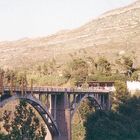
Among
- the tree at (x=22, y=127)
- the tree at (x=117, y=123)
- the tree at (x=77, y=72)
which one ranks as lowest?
the tree at (x=117, y=123)

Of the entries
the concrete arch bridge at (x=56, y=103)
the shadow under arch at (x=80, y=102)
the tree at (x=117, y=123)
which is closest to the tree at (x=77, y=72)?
the tree at (x=117, y=123)

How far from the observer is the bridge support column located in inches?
3041

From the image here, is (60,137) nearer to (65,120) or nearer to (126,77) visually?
(65,120)

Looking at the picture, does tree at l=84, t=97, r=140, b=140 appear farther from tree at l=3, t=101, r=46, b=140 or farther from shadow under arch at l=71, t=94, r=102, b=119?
tree at l=3, t=101, r=46, b=140

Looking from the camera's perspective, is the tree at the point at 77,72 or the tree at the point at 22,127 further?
the tree at the point at 77,72

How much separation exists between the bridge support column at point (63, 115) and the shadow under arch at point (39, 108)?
4.01 feet

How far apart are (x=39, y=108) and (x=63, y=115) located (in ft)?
21.9

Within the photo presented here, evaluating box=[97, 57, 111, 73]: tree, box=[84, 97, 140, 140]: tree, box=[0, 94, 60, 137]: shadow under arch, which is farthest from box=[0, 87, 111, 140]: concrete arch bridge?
box=[97, 57, 111, 73]: tree

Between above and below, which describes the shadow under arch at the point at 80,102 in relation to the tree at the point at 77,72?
below

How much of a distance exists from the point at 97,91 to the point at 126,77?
49.3 ft

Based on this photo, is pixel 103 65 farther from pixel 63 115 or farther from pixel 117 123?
pixel 63 115

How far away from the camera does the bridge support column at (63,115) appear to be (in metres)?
77.2

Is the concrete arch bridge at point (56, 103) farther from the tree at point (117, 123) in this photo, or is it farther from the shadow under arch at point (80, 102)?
the tree at point (117, 123)

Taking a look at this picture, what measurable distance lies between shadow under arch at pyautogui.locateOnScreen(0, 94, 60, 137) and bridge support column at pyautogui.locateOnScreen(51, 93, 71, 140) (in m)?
1.22
